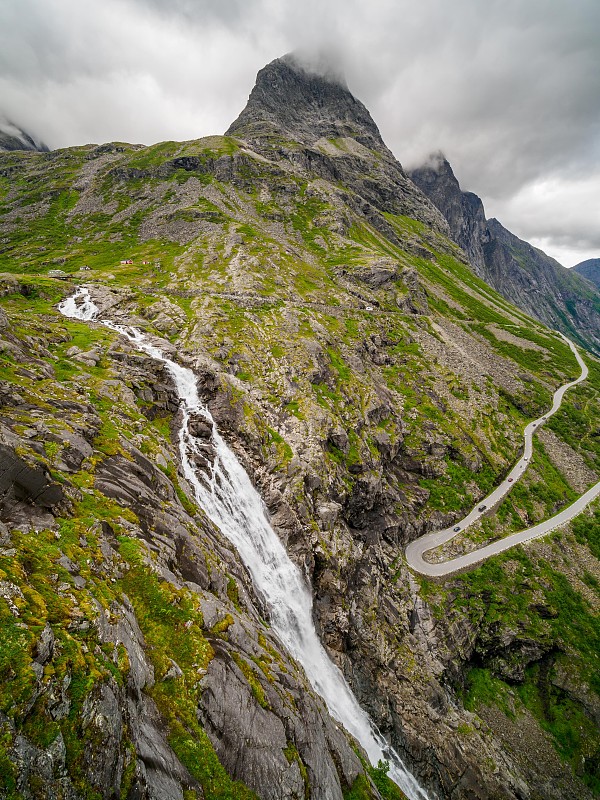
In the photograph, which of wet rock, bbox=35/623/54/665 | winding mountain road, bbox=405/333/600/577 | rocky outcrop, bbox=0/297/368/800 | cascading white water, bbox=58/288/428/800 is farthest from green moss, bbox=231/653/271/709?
winding mountain road, bbox=405/333/600/577

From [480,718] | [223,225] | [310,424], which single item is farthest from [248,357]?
[223,225]

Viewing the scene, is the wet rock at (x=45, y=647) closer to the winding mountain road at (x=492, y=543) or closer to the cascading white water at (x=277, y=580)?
the cascading white water at (x=277, y=580)

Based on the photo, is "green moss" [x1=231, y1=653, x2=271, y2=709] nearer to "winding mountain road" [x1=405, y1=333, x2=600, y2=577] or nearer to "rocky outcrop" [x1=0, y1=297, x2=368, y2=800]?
"rocky outcrop" [x1=0, y1=297, x2=368, y2=800]

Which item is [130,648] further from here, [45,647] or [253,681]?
[253,681]

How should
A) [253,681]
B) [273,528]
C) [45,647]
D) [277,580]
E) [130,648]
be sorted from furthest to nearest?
[273,528], [277,580], [253,681], [130,648], [45,647]

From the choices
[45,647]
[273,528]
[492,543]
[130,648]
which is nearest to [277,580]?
[273,528]

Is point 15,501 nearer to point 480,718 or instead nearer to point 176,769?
point 176,769

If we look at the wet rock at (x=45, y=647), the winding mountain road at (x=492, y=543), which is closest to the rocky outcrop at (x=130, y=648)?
the wet rock at (x=45, y=647)

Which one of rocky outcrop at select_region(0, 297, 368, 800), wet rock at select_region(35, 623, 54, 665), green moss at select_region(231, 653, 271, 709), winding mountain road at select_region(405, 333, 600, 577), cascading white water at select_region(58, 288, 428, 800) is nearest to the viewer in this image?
rocky outcrop at select_region(0, 297, 368, 800)
